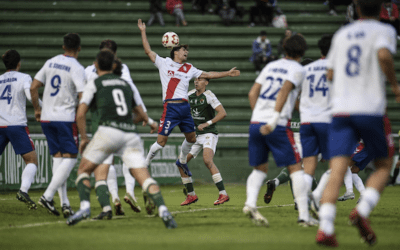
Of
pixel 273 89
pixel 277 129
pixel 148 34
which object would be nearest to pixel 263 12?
pixel 148 34

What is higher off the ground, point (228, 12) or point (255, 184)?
point (228, 12)

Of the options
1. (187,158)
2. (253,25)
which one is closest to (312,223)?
(187,158)

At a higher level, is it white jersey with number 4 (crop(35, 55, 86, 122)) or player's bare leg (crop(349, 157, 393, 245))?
white jersey with number 4 (crop(35, 55, 86, 122))

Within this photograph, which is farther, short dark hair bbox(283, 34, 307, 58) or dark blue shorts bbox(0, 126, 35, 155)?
dark blue shorts bbox(0, 126, 35, 155)

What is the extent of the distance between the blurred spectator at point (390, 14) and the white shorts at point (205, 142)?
35.7ft

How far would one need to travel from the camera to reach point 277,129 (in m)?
5.42

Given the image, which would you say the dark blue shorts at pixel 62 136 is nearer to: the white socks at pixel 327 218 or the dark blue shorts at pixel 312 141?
the dark blue shorts at pixel 312 141

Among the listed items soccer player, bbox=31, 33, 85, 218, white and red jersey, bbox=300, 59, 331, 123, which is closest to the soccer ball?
soccer player, bbox=31, 33, 85, 218

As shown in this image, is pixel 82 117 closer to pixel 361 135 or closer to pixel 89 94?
pixel 89 94

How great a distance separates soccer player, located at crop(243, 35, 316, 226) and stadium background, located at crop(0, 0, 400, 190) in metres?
11.4

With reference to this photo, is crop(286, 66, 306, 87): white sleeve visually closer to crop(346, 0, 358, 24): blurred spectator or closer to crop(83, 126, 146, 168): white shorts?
crop(83, 126, 146, 168): white shorts

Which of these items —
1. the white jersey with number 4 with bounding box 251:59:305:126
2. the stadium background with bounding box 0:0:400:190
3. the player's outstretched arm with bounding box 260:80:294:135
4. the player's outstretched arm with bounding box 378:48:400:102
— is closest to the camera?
the player's outstretched arm with bounding box 378:48:400:102

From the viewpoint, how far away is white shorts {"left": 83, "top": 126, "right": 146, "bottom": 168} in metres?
5.38

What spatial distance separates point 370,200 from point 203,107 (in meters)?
5.48
